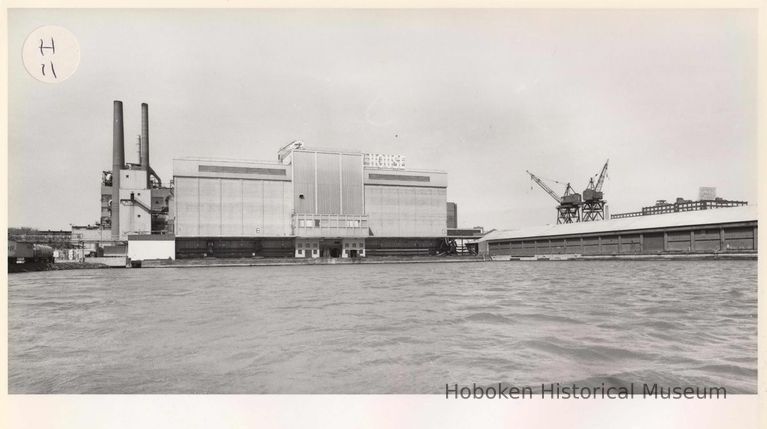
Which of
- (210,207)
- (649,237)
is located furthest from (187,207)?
(649,237)

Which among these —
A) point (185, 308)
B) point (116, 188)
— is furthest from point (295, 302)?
point (116, 188)

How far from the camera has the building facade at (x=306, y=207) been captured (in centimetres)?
6084

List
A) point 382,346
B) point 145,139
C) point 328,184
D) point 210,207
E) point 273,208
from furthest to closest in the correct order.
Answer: point 145,139, point 328,184, point 273,208, point 210,207, point 382,346

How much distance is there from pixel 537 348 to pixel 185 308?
1045 centimetres

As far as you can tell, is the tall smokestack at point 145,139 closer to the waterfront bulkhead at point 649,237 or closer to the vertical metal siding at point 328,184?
the vertical metal siding at point 328,184

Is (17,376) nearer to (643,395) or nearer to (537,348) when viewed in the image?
(537,348)

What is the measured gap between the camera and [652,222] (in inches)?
2114

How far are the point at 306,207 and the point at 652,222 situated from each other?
4141 centimetres

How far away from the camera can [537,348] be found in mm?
8016

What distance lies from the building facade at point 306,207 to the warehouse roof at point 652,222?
527 inches

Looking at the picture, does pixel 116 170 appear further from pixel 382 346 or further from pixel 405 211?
pixel 382 346

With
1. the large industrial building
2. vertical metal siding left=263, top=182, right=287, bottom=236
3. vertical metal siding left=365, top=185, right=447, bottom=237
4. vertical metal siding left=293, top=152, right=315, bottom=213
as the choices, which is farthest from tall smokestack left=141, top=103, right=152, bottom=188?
vertical metal siding left=365, top=185, right=447, bottom=237

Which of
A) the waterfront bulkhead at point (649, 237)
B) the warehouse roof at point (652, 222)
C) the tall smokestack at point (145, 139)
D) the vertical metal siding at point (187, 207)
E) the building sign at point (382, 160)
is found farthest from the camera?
the building sign at point (382, 160)

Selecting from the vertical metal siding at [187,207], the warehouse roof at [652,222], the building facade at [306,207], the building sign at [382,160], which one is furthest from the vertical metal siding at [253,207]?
the warehouse roof at [652,222]
